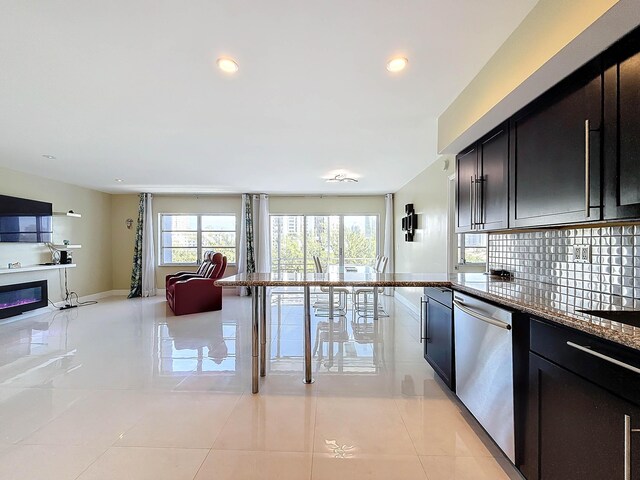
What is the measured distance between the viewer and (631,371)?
0.90 m

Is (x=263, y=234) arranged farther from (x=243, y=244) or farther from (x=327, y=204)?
(x=327, y=204)

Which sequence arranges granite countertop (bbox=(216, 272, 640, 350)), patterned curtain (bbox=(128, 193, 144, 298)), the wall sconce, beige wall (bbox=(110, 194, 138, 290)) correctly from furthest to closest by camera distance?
beige wall (bbox=(110, 194, 138, 290)) → patterned curtain (bbox=(128, 193, 144, 298)) → the wall sconce → granite countertop (bbox=(216, 272, 640, 350))

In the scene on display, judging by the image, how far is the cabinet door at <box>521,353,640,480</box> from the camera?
3.09 ft

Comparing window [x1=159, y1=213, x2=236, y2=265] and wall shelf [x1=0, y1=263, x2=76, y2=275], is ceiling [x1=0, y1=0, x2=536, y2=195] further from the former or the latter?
window [x1=159, y1=213, x2=236, y2=265]

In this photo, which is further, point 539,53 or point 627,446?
point 539,53

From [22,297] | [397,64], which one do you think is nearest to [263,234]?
[22,297]

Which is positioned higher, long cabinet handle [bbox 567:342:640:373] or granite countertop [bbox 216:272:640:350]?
granite countertop [bbox 216:272:640:350]

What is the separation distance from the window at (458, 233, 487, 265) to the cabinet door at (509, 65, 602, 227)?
5.05 feet

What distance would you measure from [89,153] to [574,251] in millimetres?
5271

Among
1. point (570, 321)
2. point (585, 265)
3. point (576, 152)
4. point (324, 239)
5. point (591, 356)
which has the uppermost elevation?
point (576, 152)

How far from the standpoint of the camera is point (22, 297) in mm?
4676

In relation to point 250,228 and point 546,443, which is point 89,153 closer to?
point 250,228

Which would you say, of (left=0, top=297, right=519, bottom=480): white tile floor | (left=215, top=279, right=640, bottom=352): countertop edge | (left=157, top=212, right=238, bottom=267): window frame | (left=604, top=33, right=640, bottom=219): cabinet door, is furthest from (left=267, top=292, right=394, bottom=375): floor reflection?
(left=157, top=212, right=238, bottom=267): window frame

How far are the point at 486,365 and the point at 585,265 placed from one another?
842mm
